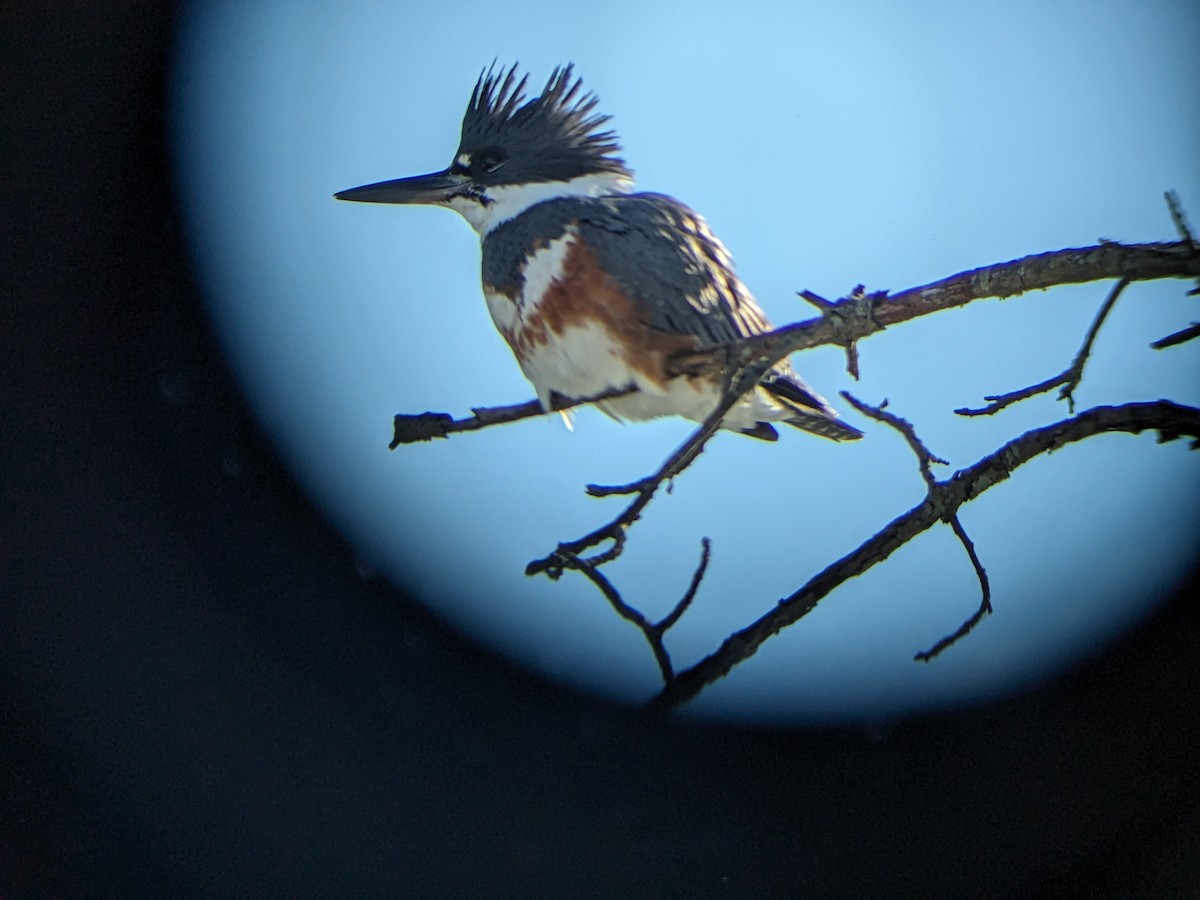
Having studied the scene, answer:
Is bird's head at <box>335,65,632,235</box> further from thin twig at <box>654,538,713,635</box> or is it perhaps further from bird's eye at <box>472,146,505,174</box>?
thin twig at <box>654,538,713,635</box>

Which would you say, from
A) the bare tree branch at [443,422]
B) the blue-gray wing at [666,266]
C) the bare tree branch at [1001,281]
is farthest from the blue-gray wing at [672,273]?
the bare tree branch at [1001,281]

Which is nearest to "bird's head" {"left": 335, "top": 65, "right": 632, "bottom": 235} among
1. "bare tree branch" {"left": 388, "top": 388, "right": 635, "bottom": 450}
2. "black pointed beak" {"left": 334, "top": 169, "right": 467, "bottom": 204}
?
"black pointed beak" {"left": 334, "top": 169, "right": 467, "bottom": 204}

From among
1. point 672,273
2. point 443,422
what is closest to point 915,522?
point 672,273

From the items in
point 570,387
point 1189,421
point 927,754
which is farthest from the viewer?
point 927,754

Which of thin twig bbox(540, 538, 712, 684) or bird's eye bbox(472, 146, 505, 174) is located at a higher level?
bird's eye bbox(472, 146, 505, 174)

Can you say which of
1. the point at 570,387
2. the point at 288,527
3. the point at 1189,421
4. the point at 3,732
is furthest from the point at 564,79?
the point at 3,732

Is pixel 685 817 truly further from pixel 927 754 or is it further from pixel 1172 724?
pixel 1172 724

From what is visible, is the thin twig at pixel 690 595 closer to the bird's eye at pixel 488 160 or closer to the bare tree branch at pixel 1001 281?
the bare tree branch at pixel 1001 281
